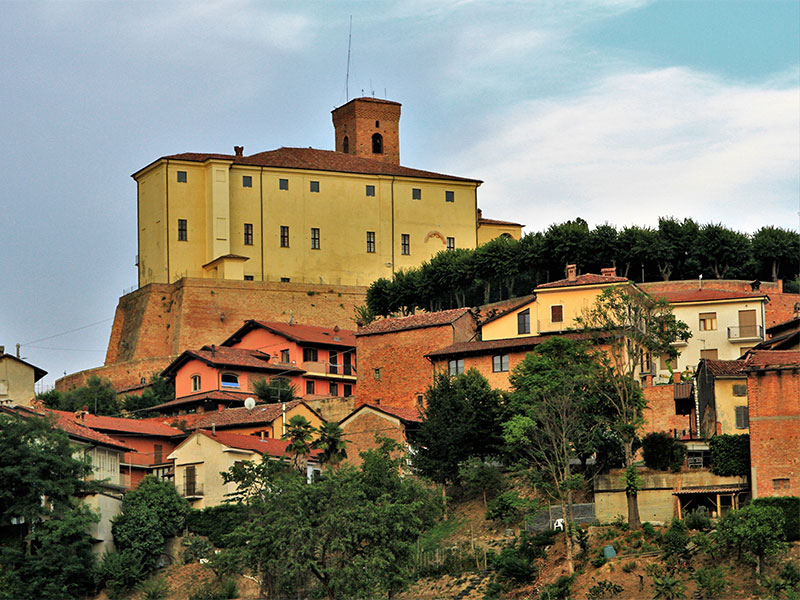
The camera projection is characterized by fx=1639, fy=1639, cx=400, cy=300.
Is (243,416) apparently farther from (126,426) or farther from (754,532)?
(754,532)

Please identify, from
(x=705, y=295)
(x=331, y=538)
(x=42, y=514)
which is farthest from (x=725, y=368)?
(x=42, y=514)

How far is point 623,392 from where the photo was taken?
51531 millimetres

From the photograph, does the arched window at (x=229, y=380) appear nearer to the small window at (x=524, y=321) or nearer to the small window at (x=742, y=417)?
the small window at (x=524, y=321)

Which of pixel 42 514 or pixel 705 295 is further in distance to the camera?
pixel 705 295

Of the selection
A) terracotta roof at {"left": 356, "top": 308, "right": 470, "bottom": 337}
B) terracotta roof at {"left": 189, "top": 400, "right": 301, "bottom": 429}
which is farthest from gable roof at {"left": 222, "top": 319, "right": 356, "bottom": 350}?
terracotta roof at {"left": 189, "top": 400, "right": 301, "bottom": 429}

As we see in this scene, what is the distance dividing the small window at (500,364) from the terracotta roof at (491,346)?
373 millimetres

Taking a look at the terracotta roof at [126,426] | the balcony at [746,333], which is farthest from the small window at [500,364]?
the terracotta roof at [126,426]

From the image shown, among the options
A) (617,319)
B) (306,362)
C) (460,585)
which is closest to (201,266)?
(306,362)

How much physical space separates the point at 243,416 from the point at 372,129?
44.6 m

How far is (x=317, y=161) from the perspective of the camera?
98188 millimetres

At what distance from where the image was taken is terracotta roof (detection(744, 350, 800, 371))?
151 ft

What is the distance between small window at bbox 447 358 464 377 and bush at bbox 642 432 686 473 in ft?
45.6

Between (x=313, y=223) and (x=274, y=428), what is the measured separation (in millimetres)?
34904

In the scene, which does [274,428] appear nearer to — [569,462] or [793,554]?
[569,462]
